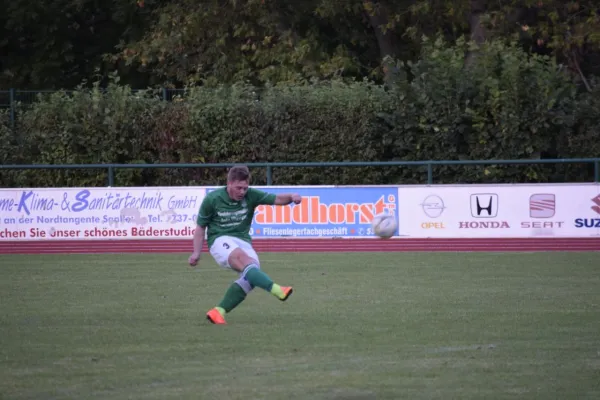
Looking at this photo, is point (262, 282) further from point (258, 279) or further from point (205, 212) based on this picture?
point (205, 212)

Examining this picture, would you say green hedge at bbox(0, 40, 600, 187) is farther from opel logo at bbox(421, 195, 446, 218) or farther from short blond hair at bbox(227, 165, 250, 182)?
short blond hair at bbox(227, 165, 250, 182)

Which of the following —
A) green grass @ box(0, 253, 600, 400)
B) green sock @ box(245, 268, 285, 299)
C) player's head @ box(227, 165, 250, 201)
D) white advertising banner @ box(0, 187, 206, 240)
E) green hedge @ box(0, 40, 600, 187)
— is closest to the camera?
green grass @ box(0, 253, 600, 400)

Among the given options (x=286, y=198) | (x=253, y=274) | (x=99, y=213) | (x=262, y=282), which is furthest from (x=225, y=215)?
(x=99, y=213)

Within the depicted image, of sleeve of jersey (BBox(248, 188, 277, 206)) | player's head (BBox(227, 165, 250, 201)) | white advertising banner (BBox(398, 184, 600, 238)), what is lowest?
white advertising banner (BBox(398, 184, 600, 238))

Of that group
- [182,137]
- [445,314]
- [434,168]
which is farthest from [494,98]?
[445,314]

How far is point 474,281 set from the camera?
14875mm

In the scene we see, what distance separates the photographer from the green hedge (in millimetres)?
25453

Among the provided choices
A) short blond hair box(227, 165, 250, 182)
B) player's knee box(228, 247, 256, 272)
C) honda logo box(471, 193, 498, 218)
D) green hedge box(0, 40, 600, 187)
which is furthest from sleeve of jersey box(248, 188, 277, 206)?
green hedge box(0, 40, 600, 187)

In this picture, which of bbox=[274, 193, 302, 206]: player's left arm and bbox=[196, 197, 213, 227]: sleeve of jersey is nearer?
bbox=[274, 193, 302, 206]: player's left arm

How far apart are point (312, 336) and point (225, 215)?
1.73 meters

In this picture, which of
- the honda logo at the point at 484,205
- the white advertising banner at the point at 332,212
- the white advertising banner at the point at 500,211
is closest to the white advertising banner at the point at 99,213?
the white advertising banner at the point at 332,212

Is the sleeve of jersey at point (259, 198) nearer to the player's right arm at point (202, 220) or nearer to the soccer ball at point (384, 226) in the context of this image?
the player's right arm at point (202, 220)

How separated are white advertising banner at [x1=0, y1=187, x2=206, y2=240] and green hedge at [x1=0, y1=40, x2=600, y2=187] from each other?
413cm

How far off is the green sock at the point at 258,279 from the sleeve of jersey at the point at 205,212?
790 millimetres
